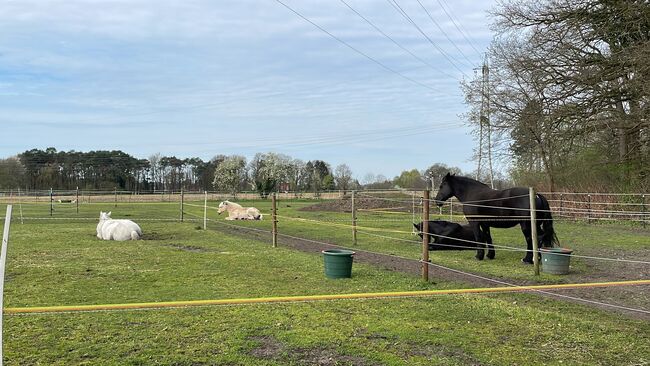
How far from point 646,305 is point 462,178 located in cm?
559

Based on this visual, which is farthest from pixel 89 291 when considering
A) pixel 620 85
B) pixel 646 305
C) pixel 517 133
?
pixel 517 133

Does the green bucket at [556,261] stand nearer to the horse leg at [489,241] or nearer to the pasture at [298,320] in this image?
the pasture at [298,320]

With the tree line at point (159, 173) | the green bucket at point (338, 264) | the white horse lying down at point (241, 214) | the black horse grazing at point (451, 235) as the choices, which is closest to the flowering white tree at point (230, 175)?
the tree line at point (159, 173)

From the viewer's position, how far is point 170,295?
617cm

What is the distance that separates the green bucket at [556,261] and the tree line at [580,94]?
10.4 metres

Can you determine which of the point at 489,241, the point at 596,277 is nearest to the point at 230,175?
the point at 489,241

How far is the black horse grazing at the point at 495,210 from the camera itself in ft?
31.8

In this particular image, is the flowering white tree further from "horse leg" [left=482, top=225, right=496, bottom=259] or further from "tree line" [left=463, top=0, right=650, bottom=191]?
"horse leg" [left=482, top=225, right=496, bottom=259]

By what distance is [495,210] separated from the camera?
34.3 ft

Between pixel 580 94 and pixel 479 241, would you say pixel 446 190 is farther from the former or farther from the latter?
pixel 580 94

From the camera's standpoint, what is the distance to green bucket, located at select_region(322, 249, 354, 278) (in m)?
7.46

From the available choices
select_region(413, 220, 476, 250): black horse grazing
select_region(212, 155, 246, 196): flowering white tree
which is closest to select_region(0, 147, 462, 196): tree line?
select_region(212, 155, 246, 196): flowering white tree

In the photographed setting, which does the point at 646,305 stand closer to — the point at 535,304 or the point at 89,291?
the point at 535,304

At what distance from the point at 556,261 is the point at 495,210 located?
2461 millimetres
